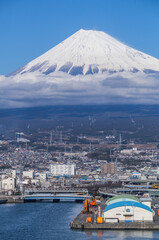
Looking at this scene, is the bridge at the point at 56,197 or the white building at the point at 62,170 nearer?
the bridge at the point at 56,197

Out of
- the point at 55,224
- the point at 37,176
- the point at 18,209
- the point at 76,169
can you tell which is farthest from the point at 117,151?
the point at 55,224

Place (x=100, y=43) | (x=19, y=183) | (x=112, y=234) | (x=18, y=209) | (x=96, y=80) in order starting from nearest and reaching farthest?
(x=112, y=234) → (x=18, y=209) → (x=19, y=183) → (x=96, y=80) → (x=100, y=43)

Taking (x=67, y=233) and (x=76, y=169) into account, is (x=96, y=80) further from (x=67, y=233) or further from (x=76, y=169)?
(x=67, y=233)

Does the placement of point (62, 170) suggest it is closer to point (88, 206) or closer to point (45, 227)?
point (88, 206)

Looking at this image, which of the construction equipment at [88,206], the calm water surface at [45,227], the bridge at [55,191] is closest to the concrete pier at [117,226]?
the calm water surface at [45,227]

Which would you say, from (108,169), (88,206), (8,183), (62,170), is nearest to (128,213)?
(88,206)

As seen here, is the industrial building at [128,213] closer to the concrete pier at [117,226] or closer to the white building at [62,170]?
the concrete pier at [117,226]
